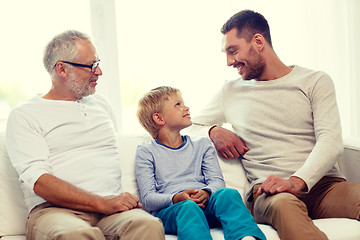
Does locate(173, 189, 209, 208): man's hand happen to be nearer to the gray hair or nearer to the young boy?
the young boy

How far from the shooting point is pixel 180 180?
81.7 inches

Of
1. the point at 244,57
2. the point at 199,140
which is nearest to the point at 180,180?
the point at 199,140

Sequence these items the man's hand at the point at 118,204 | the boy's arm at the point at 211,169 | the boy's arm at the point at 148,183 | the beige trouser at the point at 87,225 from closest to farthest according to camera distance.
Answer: the beige trouser at the point at 87,225
the man's hand at the point at 118,204
the boy's arm at the point at 148,183
the boy's arm at the point at 211,169

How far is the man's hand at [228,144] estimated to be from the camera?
7.40 feet

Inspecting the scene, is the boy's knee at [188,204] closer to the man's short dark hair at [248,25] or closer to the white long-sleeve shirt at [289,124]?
the white long-sleeve shirt at [289,124]

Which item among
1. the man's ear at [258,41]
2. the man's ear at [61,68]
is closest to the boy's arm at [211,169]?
the man's ear at [258,41]

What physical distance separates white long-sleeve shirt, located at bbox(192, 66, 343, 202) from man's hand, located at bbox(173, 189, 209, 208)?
1.05 feet

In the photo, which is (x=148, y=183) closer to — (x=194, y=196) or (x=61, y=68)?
(x=194, y=196)

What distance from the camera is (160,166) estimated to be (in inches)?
82.7

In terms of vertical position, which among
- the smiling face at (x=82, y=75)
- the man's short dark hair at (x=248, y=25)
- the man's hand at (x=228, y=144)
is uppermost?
the man's short dark hair at (x=248, y=25)

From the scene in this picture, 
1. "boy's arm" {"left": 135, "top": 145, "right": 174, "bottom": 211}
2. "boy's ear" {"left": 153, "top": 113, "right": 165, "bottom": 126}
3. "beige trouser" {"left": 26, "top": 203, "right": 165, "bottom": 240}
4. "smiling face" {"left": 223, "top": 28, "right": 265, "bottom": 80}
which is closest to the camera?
"beige trouser" {"left": 26, "top": 203, "right": 165, "bottom": 240}

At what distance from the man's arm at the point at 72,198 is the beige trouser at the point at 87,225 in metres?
0.03

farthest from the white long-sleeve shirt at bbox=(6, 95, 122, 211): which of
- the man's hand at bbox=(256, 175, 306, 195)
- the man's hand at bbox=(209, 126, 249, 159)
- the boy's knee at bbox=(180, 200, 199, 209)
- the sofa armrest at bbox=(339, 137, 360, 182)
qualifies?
the sofa armrest at bbox=(339, 137, 360, 182)

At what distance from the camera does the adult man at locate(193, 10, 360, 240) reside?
1.98 metres
